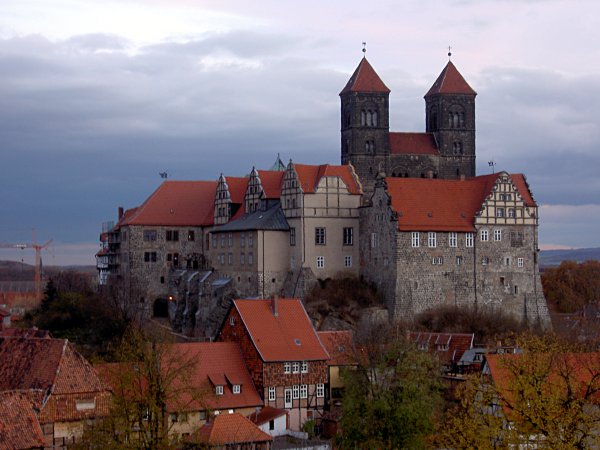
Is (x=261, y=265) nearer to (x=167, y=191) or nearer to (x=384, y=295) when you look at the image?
(x=384, y=295)

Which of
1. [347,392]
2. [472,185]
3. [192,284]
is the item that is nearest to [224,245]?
[192,284]

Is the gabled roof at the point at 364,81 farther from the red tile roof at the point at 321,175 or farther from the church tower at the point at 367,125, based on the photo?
the red tile roof at the point at 321,175

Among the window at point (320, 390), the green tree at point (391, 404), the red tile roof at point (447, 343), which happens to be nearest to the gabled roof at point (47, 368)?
the green tree at point (391, 404)

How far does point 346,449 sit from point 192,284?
3699 cm

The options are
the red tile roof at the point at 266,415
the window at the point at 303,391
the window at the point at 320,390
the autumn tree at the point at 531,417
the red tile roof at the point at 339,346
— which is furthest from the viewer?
the red tile roof at the point at 339,346

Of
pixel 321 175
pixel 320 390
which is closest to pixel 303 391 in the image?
pixel 320 390

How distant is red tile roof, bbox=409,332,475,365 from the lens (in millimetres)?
65625

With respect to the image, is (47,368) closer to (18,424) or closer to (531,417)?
(18,424)

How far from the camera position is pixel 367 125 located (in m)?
94.0

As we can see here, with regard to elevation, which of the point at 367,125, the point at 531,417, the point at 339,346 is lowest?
the point at 531,417

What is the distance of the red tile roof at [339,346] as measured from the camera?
2399 inches

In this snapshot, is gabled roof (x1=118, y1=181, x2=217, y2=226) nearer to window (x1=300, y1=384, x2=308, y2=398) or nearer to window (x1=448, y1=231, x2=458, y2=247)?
window (x1=448, y1=231, x2=458, y2=247)

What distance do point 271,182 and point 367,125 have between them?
13.2 meters

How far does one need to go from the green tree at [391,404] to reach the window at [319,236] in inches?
1028
